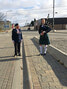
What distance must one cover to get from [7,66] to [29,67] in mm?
1116

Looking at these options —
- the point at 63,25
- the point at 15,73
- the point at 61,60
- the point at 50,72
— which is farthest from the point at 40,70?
the point at 63,25

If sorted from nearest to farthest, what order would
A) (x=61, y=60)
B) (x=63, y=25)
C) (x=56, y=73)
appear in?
(x=56, y=73) → (x=61, y=60) → (x=63, y=25)

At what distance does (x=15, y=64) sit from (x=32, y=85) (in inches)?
128

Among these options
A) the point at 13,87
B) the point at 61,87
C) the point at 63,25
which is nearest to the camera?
the point at 61,87

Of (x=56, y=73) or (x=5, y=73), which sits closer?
(x=56, y=73)

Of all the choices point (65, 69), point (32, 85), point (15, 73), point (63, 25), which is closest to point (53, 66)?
point (65, 69)

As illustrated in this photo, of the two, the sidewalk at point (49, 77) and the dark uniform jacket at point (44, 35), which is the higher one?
the dark uniform jacket at point (44, 35)

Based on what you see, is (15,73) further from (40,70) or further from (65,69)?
(65,69)

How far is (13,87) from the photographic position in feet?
17.5

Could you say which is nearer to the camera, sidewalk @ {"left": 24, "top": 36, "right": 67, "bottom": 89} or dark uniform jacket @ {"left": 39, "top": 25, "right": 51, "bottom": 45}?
sidewalk @ {"left": 24, "top": 36, "right": 67, "bottom": 89}

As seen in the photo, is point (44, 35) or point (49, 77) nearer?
point (49, 77)

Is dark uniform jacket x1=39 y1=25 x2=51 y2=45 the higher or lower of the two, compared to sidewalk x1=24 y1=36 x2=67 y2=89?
higher

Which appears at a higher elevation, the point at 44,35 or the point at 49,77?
the point at 44,35

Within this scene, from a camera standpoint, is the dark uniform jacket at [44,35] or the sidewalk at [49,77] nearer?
the sidewalk at [49,77]
